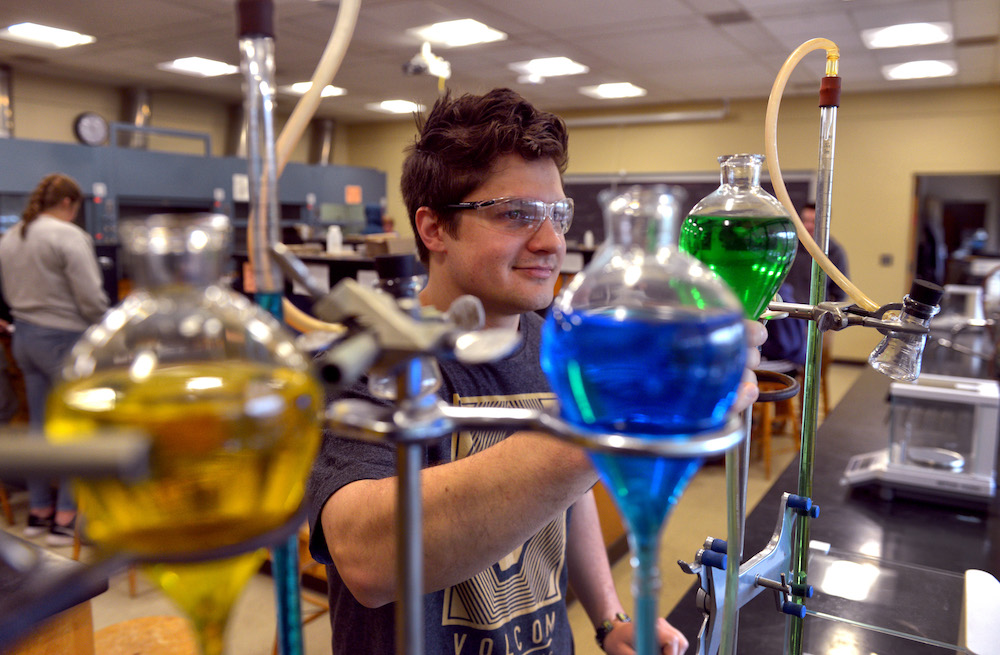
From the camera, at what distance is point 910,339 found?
755 mm

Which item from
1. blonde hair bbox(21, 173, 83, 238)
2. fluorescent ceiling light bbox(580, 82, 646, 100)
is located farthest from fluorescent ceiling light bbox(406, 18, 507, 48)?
blonde hair bbox(21, 173, 83, 238)

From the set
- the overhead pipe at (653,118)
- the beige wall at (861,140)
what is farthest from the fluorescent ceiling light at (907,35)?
the overhead pipe at (653,118)

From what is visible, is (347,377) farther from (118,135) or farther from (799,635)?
(118,135)

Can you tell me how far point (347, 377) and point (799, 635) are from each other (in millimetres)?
844

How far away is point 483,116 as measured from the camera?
3.88ft

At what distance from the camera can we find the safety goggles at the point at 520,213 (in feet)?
3.55

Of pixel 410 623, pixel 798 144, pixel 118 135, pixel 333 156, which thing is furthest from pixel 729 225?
pixel 333 156

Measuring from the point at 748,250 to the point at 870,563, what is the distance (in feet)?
3.20

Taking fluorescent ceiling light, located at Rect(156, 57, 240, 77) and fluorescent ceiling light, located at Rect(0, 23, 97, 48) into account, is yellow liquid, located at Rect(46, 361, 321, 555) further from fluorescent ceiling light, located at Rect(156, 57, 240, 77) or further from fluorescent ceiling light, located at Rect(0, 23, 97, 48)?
fluorescent ceiling light, located at Rect(156, 57, 240, 77)

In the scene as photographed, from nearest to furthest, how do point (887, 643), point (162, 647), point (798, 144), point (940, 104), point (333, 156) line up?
point (887, 643)
point (162, 647)
point (940, 104)
point (798, 144)
point (333, 156)

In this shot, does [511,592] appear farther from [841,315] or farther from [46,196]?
[46,196]

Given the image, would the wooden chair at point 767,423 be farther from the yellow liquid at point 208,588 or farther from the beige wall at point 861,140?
the yellow liquid at point 208,588

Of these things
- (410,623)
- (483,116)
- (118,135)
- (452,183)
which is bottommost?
(410,623)

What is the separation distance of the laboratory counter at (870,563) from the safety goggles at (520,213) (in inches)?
28.3
